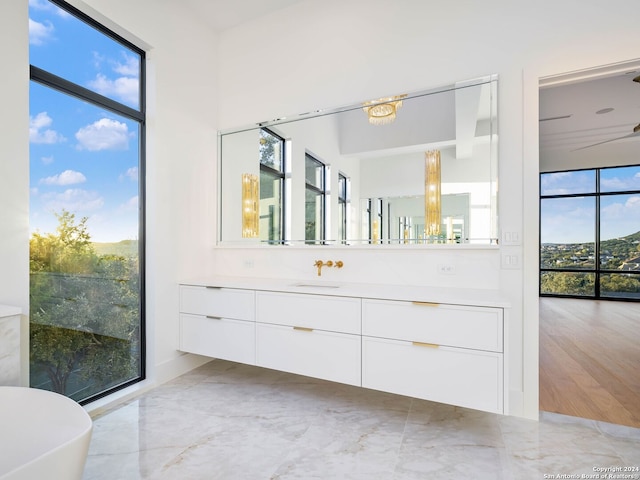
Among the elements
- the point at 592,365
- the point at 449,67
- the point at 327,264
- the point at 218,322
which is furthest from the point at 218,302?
the point at 592,365

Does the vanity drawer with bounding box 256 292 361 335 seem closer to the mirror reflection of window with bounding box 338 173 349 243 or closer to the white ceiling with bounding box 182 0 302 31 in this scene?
the mirror reflection of window with bounding box 338 173 349 243

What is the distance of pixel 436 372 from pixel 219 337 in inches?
61.7

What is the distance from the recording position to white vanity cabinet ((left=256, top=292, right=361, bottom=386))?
6.70 ft

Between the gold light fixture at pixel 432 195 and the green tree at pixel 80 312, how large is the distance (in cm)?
222

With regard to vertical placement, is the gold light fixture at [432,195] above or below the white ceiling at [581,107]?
below

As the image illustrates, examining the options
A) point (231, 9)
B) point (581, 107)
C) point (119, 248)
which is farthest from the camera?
point (581, 107)

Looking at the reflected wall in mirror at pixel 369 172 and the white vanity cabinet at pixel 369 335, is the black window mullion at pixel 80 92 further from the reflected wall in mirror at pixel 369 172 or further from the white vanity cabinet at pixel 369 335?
the white vanity cabinet at pixel 369 335

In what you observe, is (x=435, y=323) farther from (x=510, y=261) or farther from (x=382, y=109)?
(x=382, y=109)

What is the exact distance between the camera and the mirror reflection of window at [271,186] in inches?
114

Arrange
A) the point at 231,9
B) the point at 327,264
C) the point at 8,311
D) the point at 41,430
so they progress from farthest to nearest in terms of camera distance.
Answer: the point at 231,9, the point at 327,264, the point at 8,311, the point at 41,430

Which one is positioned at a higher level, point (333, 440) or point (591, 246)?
point (591, 246)

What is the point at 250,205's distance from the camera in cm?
303

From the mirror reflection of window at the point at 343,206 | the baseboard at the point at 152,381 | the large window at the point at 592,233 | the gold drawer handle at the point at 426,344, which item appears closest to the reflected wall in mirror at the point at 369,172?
the mirror reflection of window at the point at 343,206

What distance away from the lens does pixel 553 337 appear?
3865 millimetres
